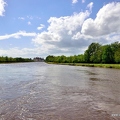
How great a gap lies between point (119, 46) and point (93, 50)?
16.8 m

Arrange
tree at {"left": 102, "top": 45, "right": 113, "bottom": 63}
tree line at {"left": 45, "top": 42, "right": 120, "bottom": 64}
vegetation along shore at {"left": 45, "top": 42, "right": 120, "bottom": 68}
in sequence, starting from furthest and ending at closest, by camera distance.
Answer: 1. tree at {"left": 102, "top": 45, "right": 113, "bottom": 63}
2. tree line at {"left": 45, "top": 42, "right": 120, "bottom": 64}
3. vegetation along shore at {"left": 45, "top": 42, "right": 120, "bottom": 68}

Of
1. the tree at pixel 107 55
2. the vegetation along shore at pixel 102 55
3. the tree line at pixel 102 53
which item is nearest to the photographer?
the vegetation along shore at pixel 102 55

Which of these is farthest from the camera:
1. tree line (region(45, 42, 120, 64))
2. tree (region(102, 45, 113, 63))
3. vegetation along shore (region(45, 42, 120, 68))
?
tree (region(102, 45, 113, 63))

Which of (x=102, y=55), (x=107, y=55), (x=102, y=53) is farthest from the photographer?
(x=102, y=53)

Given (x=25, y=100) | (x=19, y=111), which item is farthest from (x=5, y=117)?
(x=25, y=100)

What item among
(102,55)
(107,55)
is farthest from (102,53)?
(107,55)

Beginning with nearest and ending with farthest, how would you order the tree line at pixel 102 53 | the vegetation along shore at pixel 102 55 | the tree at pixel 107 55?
the vegetation along shore at pixel 102 55
the tree line at pixel 102 53
the tree at pixel 107 55

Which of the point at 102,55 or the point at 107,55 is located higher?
the point at 102,55

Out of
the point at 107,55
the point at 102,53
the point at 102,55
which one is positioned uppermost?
the point at 102,53

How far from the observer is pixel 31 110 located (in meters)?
10.8

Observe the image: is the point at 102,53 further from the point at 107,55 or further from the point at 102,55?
the point at 107,55

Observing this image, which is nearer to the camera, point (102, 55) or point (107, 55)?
point (107, 55)

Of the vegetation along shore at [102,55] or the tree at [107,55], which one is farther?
the tree at [107,55]

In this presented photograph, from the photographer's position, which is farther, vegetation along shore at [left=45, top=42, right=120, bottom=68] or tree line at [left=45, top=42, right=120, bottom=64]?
tree line at [left=45, top=42, right=120, bottom=64]
